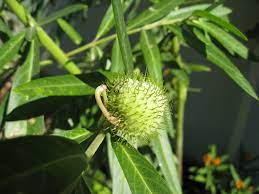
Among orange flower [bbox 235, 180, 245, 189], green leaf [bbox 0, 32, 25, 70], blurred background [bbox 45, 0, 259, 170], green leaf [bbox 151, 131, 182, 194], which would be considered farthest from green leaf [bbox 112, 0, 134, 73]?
blurred background [bbox 45, 0, 259, 170]

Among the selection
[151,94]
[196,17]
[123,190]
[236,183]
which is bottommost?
[236,183]

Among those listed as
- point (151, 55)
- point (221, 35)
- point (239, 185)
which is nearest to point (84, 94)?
point (151, 55)

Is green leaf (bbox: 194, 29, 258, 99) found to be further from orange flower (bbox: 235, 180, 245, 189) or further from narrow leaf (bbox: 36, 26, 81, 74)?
orange flower (bbox: 235, 180, 245, 189)

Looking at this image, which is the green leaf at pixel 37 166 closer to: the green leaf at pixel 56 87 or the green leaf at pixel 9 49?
the green leaf at pixel 56 87

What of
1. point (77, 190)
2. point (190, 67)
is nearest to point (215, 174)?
point (190, 67)

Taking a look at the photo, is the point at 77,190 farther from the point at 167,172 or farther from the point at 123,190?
the point at 167,172

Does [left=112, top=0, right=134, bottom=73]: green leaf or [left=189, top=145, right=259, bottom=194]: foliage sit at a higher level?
[left=112, top=0, right=134, bottom=73]: green leaf
